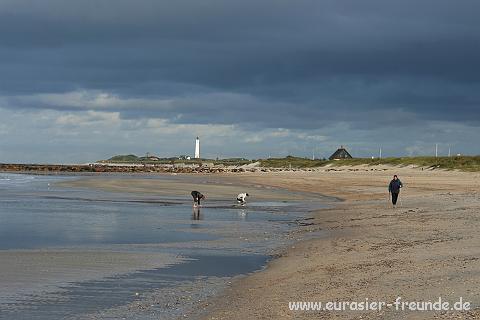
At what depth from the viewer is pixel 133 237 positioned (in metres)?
20.5

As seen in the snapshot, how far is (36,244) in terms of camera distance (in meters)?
18.3

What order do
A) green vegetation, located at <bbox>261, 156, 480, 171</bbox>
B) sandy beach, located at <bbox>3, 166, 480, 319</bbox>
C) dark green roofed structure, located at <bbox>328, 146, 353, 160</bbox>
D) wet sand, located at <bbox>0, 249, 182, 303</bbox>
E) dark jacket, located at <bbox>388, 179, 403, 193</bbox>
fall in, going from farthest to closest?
dark green roofed structure, located at <bbox>328, 146, 353, 160</bbox> < green vegetation, located at <bbox>261, 156, 480, 171</bbox> < dark jacket, located at <bbox>388, 179, 403, 193</bbox> < wet sand, located at <bbox>0, 249, 182, 303</bbox> < sandy beach, located at <bbox>3, 166, 480, 319</bbox>

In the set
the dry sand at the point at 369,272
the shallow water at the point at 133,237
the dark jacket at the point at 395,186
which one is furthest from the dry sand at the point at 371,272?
the dark jacket at the point at 395,186

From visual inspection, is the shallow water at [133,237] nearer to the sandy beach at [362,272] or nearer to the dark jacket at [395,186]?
the sandy beach at [362,272]

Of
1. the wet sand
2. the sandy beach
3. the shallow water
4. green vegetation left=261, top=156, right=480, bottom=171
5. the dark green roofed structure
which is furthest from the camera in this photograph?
the dark green roofed structure

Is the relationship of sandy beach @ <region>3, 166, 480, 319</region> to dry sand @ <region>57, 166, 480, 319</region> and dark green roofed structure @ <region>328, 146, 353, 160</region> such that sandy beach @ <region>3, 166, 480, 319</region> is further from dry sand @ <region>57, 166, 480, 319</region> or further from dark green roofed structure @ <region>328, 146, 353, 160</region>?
dark green roofed structure @ <region>328, 146, 353, 160</region>

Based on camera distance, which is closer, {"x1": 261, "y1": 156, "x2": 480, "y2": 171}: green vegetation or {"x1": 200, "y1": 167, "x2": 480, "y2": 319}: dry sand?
{"x1": 200, "y1": 167, "x2": 480, "y2": 319}: dry sand

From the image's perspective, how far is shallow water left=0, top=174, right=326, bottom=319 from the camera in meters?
11.2

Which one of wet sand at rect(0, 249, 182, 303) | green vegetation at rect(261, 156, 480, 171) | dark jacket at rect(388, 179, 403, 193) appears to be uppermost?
green vegetation at rect(261, 156, 480, 171)

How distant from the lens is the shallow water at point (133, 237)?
1119 cm

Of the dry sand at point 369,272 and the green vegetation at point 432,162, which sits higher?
the green vegetation at point 432,162

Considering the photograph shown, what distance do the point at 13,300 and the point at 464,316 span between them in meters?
7.30

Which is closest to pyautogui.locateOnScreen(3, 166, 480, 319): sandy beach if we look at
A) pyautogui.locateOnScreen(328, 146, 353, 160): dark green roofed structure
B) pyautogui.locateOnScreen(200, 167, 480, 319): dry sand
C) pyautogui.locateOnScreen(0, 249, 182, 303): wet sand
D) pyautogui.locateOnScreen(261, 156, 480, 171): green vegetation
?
pyautogui.locateOnScreen(200, 167, 480, 319): dry sand

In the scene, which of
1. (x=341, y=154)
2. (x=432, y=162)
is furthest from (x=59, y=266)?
(x=341, y=154)
